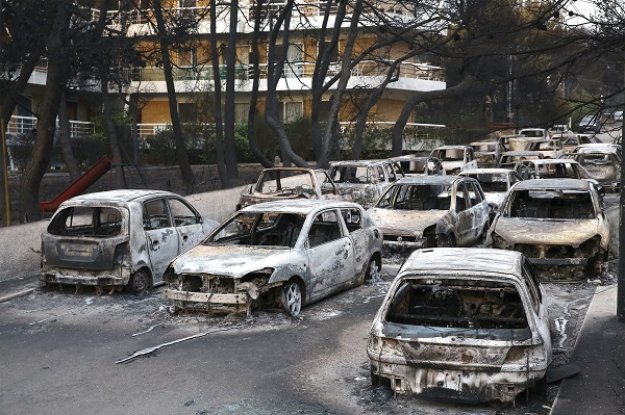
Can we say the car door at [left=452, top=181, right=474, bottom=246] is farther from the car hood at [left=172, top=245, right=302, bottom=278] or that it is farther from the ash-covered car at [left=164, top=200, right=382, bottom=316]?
the car hood at [left=172, top=245, right=302, bottom=278]

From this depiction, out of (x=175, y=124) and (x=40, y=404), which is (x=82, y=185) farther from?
(x=40, y=404)

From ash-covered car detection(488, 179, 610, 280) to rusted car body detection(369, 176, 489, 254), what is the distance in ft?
4.02

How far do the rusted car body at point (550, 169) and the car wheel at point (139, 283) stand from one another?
41.2 feet

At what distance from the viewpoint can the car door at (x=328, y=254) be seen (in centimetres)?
1041

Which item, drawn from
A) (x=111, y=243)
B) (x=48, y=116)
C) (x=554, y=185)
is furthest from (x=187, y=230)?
(x=48, y=116)

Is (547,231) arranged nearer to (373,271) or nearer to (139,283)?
(373,271)

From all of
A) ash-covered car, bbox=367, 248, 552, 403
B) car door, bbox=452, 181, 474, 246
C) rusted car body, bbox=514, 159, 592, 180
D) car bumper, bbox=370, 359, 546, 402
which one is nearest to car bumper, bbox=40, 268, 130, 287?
ash-covered car, bbox=367, 248, 552, 403

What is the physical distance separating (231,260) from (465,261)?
11.7ft

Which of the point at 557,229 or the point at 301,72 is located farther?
the point at 301,72

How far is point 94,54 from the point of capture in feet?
62.2

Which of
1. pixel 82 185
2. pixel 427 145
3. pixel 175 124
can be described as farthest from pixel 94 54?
pixel 427 145

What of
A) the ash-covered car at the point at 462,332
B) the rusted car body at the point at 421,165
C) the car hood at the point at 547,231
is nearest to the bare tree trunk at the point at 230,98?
the rusted car body at the point at 421,165

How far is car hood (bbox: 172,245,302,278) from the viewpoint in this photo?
9641 millimetres

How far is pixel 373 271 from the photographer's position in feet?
40.1
